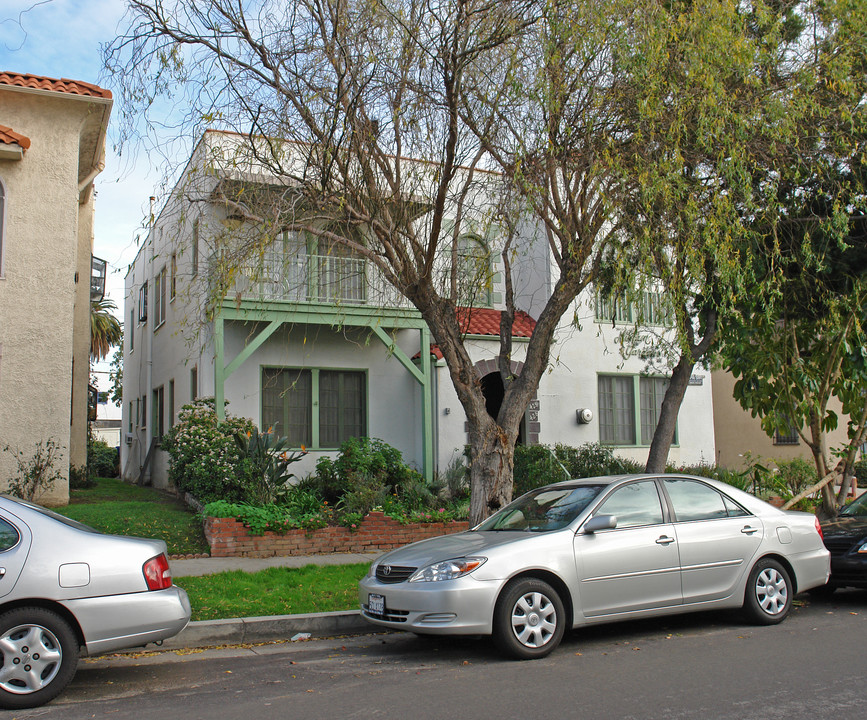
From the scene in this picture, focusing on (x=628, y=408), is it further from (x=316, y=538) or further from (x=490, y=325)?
(x=316, y=538)

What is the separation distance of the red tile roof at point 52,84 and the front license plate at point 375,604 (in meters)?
10.6

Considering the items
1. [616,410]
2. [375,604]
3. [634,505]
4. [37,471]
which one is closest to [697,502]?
[634,505]

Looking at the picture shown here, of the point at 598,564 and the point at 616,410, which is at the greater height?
the point at 616,410

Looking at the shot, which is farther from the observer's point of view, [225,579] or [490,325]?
[490,325]

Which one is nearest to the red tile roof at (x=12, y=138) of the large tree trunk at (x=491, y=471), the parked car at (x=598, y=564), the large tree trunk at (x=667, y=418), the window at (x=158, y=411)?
the window at (x=158, y=411)

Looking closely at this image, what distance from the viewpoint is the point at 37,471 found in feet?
41.5

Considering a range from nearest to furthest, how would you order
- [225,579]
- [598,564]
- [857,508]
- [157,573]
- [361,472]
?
[157,573]
[598,564]
[225,579]
[857,508]
[361,472]

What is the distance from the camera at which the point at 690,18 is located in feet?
32.2

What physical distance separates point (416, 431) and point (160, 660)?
34.8ft

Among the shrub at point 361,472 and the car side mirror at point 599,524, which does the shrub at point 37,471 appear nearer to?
the shrub at point 361,472

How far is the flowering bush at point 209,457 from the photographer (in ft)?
41.5

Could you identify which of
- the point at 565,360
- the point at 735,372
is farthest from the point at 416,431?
the point at 735,372

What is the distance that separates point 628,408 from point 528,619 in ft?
43.5

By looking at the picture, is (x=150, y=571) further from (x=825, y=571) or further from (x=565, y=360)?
(x=565, y=360)
